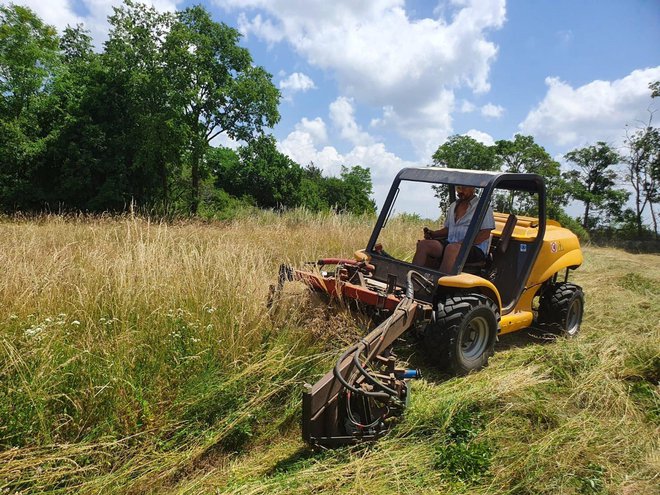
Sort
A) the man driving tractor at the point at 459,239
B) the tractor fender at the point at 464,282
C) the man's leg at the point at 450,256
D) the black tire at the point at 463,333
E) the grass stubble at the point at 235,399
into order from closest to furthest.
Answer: the grass stubble at the point at 235,399 < the black tire at the point at 463,333 < the tractor fender at the point at 464,282 < the man's leg at the point at 450,256 < the man driving tractor at the point at 459,239

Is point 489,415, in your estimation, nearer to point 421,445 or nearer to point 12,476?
point 421,445

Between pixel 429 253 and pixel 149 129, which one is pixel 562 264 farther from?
pixel 149 129

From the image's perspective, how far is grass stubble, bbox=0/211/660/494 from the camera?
292 centimetres

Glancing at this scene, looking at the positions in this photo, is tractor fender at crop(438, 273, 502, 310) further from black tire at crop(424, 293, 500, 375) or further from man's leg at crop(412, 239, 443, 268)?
man's leg at crop(412, 239, 443, 268)

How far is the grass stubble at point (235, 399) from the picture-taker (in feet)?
9.59

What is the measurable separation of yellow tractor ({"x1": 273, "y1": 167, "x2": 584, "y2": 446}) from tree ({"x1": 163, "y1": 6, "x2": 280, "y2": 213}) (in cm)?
1702

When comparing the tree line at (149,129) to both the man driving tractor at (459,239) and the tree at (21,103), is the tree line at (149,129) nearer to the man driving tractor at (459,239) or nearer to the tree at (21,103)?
the tree at (21,103)

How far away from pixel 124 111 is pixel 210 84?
168 inches

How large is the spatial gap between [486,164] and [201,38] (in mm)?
13276

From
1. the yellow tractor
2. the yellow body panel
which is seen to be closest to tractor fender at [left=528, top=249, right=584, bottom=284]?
the yellow tractor

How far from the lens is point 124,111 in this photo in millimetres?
21812

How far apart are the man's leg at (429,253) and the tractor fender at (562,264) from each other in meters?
1.37

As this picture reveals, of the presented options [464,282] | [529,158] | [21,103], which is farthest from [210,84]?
[464,282]

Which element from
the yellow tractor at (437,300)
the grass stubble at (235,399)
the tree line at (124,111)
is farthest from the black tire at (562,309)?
the tree line at (124,111)
